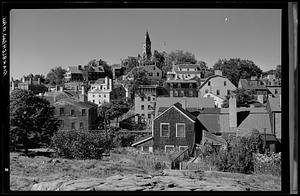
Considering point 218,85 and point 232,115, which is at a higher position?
point 218,85

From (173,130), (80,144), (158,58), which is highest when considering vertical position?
(158,58)

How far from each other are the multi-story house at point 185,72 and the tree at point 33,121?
39.7 inches

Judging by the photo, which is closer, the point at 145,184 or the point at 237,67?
the point at 145,184

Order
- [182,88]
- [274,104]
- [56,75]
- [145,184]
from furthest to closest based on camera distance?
[182,88] → [56,75] → [274,104] → [145,184]

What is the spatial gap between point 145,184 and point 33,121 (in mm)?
1030

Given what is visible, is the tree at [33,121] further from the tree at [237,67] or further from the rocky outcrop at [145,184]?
the tree at [237,67]

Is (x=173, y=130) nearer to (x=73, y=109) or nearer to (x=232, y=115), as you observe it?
(x=232, y=115)

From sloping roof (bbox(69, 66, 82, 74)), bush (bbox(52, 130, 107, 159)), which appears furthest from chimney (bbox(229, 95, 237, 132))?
sloping roof (bbox(69, 66, 82, 74))

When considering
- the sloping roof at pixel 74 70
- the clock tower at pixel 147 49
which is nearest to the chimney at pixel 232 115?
the clock tower at pixel 147 49

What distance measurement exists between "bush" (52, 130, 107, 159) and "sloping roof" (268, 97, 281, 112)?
4.39 feet

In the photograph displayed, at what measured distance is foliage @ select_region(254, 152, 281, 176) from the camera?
2.71 m

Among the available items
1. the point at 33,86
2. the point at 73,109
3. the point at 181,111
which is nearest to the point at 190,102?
the point at 181,111

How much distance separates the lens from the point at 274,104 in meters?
2.70
